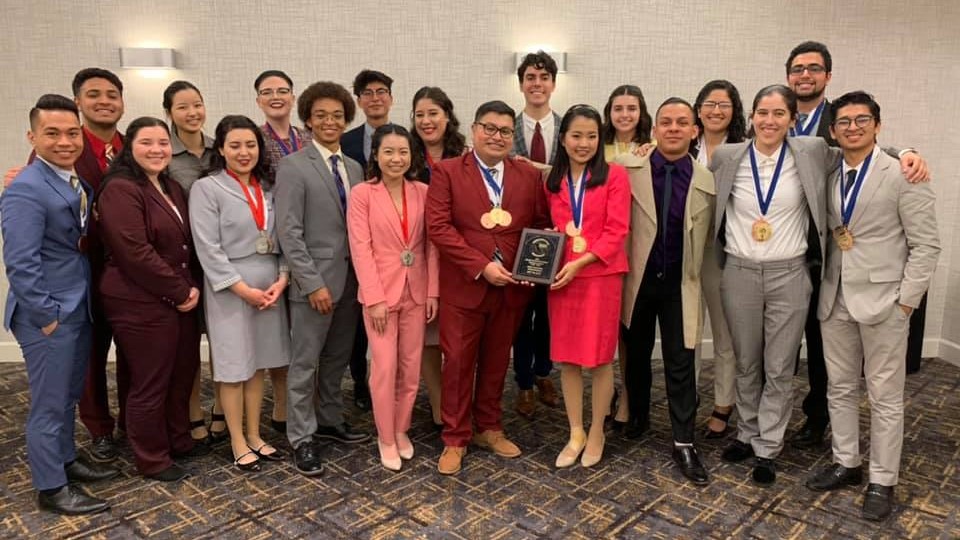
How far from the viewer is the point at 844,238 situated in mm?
2832

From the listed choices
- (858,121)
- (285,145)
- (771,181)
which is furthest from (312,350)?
(858,121)

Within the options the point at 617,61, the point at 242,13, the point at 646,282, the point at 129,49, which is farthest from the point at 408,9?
the point at 646,282

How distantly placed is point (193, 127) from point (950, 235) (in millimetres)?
5595

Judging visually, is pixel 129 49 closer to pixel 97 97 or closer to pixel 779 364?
pixel 97 97

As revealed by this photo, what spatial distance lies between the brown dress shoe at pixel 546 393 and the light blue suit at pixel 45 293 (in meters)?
2.57

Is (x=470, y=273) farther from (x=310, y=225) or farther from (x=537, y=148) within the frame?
(x=537, y=148)

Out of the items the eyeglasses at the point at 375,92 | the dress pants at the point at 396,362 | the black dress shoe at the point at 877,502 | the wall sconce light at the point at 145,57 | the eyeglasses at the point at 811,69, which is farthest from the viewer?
the wall sconce light at the point at 145,57

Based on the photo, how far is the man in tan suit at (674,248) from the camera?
120 inches

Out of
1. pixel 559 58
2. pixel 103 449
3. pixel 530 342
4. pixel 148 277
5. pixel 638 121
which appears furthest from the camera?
pixel 559 58

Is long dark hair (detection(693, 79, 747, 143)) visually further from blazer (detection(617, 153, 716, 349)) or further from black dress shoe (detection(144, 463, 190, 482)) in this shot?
black dress shoe (detection(144, 463, 190, 482))

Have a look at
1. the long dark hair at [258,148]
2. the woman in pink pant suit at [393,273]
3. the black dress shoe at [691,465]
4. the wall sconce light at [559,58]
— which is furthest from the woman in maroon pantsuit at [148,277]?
the wall sconce light at [559,58]

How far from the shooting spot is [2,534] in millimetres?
2662

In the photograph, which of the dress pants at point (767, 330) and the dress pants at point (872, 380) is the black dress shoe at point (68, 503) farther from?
the dress pants at point (872, 380)

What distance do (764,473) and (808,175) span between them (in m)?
1.39
